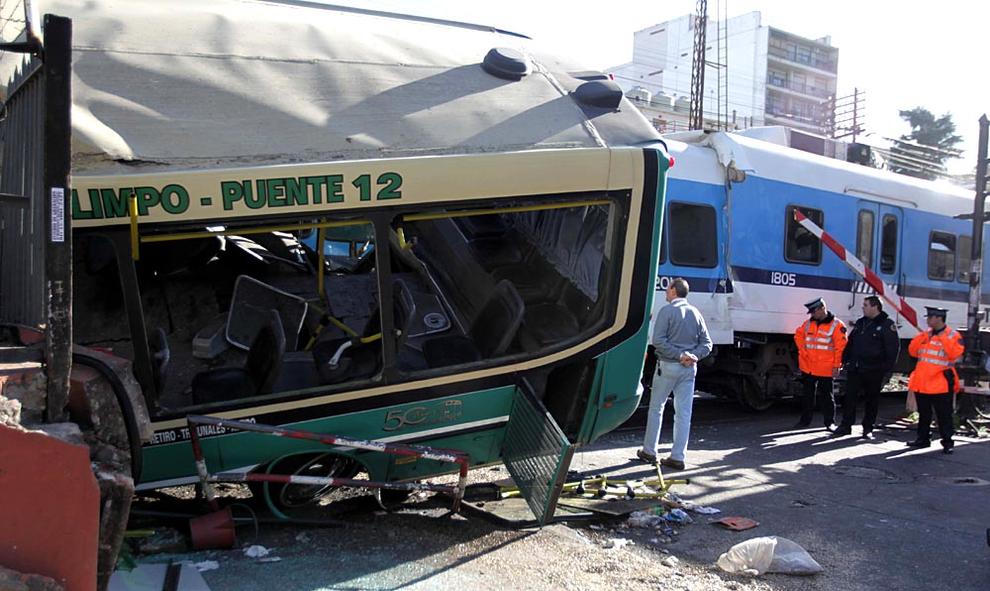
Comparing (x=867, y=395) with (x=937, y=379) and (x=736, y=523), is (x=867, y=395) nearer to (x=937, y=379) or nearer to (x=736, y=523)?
(x=937, y=379)

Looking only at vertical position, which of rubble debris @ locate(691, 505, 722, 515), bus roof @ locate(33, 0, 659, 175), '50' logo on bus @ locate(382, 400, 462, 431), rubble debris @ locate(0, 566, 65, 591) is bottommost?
rubble debris @ locate(691, 505, 722, 515)

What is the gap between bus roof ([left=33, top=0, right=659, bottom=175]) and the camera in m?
4.04

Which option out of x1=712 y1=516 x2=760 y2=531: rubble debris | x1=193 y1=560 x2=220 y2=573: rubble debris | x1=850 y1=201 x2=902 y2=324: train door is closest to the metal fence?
x1=193 y1=560 x2=220 y2=573: rubble debris

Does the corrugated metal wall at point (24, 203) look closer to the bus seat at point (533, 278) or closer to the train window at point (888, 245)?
the bus seat at point (533, 278)

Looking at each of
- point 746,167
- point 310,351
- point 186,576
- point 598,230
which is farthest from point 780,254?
point 186,576

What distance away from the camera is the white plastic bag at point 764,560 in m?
4.41

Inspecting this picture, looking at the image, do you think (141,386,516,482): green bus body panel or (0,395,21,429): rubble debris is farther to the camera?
(141,386,516,482): green bus body panel

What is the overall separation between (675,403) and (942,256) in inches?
279

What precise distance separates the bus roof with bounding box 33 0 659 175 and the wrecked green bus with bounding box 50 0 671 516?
15mm

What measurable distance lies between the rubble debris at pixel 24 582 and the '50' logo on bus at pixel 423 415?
2147 mm

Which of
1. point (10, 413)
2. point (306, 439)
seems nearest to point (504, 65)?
point (306, 439)

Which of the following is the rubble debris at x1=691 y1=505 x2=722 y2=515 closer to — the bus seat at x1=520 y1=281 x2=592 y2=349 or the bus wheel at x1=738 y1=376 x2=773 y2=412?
the bus seat at x1=520 y1=281 x2=592 y2=349

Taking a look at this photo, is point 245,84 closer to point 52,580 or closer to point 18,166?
point 18,166

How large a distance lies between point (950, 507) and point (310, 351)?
16.0 feet
